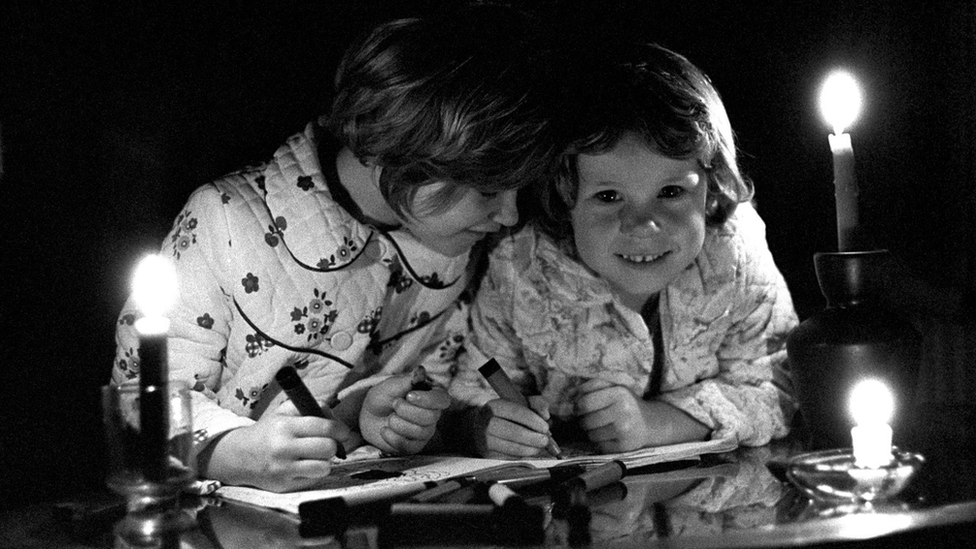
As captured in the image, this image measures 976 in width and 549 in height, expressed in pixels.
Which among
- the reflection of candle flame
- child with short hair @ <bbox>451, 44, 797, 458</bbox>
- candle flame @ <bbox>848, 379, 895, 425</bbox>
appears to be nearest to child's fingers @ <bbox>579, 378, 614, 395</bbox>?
child with short hair @ <bbox>451, 44, 797, 458</bbox>

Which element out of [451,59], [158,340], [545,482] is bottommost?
[545,482]

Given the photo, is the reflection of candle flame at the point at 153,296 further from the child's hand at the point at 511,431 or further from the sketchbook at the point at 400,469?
the child's hand at the point at 511,431

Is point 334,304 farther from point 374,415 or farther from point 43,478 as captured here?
point 43,478

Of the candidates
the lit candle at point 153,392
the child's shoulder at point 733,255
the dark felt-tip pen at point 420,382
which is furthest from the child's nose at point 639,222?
the lit candle at point 153,392

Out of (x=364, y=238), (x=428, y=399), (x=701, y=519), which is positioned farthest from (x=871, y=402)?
(x=364, y=238)

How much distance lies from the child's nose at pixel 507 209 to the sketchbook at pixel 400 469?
0.71 feet

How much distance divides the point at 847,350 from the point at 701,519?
0.74 feet

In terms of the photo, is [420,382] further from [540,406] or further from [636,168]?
[636,168]

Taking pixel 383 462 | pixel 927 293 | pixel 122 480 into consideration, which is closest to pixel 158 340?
pixel 122 480

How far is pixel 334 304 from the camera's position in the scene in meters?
1.10

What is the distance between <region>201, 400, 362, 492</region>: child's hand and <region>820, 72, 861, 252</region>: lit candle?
0.45 metres

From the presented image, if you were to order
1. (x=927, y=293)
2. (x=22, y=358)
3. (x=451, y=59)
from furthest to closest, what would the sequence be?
(x=927, y=293)
(x=22, y=358)
(x=451, y=59)

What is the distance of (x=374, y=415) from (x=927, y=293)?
2.07 feet

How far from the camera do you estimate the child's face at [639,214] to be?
3.48 feet
